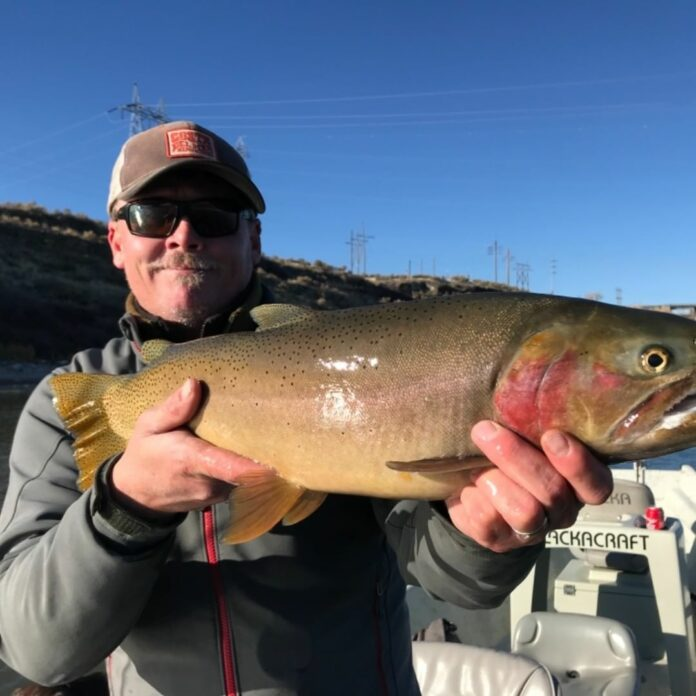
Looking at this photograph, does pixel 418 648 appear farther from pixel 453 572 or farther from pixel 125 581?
pixel 125 581

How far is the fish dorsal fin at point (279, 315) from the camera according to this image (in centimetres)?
243

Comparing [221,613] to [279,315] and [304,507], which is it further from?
[279,315]

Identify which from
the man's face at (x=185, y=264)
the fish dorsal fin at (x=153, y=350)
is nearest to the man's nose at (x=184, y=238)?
the man's face at (x=185, y=264)

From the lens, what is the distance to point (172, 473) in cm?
199

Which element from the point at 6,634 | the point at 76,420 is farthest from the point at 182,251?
the point at 6,634

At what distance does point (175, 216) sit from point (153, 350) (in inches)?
23.7

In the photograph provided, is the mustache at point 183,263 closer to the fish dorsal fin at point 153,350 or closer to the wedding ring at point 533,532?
the fish dorsal fin at point 153,350

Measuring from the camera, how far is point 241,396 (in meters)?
2.29

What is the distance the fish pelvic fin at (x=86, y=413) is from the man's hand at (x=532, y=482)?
55.2 inches

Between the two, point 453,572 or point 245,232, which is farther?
point 245,232

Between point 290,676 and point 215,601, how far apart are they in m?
0.36

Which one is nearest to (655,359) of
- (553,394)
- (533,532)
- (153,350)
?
(553,394)

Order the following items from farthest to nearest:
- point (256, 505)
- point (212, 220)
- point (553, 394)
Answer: point (212, 220), point (256, 505), point (553, 394)

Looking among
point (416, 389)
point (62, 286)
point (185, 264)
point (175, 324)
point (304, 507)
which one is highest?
point (62, 286)
